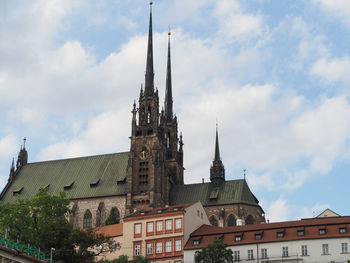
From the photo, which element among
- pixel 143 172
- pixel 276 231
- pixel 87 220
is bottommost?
pixel 276 231

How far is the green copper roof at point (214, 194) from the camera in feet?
384

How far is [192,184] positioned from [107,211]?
16.3 meters

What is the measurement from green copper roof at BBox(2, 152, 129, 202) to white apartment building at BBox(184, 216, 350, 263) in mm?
40775

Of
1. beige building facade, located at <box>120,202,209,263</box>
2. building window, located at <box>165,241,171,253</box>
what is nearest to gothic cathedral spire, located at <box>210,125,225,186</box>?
beige building facade, located at <box>120,202,209,263</box>

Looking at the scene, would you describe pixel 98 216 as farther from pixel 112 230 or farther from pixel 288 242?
pixel 288 242

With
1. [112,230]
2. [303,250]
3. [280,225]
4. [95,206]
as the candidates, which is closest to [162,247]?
[112,230]

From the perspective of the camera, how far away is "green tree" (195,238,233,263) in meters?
72.2

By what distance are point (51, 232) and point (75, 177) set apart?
177 feet

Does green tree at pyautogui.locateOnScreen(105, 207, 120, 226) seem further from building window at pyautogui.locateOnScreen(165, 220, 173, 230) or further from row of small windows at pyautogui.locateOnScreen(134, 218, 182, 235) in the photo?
building window at pyautogui.locateOnScreen(165, 220, 173, 230)

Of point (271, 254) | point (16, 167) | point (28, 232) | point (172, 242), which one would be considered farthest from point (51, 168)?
point (271, 254)

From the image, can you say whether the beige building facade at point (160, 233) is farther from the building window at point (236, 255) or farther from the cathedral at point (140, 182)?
the cathedral at point (140, 182)

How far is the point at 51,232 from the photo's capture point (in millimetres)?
73875

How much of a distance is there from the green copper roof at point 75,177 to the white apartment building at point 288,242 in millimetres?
40775

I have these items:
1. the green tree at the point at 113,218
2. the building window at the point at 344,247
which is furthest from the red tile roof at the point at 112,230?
the building window at the point at 344,247
